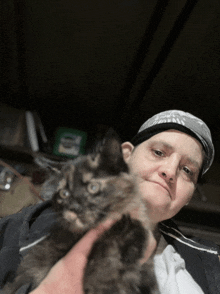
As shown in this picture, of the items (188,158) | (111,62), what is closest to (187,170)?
(188,158)

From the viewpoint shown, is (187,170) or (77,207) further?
(187,170)

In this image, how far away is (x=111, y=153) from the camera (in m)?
0.36

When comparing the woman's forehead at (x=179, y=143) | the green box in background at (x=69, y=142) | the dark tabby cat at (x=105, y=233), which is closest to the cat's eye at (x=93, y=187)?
the dark tabby cat at (x=105, y=233)

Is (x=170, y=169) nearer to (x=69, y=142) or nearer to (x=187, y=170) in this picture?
(x=187, y=170)

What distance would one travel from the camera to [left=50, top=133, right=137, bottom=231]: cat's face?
0.36m

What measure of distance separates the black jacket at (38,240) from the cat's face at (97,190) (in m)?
0.08

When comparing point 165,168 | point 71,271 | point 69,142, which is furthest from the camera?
point 69,142

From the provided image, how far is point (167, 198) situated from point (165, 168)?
2.8 inches

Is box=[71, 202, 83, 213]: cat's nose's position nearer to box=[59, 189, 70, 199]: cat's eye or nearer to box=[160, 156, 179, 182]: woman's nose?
box=[59, 189, 70, 199]: cat's eye

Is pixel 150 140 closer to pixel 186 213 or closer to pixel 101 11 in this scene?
pixel 101 11

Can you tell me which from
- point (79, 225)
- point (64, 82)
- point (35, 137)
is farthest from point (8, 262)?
point (64, 82)

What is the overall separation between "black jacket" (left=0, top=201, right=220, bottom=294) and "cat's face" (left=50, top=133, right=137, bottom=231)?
3.3 inches

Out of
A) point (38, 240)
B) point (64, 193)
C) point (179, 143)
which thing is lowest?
point (38, 240)

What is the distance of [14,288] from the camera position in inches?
15.3
